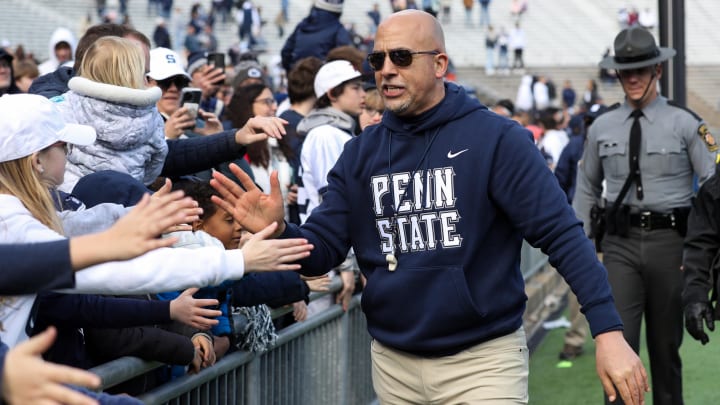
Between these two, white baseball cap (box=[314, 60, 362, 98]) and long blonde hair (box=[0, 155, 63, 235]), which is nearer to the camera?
long blonde hair (box=[0, 155, 63, 235])

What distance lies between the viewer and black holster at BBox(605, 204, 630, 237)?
23.4 feet

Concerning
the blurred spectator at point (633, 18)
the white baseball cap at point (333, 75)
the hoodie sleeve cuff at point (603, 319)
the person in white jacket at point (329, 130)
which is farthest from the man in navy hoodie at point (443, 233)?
the blurred spectator at point (633, 18)

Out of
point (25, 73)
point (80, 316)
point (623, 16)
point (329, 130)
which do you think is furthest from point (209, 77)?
point (623, 16)

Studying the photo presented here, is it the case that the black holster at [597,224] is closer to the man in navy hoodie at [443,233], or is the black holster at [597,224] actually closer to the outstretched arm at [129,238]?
the man in navy hoodie at [443,233]

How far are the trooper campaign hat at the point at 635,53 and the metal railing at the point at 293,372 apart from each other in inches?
90.6

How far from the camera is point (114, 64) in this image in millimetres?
4535

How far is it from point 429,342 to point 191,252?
49.4 inches

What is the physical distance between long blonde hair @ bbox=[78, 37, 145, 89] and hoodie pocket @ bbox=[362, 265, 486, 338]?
49.0 inches

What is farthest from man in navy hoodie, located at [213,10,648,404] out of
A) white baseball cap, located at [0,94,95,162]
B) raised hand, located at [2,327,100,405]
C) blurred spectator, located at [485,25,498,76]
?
blurred spectator, located at [485,25,498,76]

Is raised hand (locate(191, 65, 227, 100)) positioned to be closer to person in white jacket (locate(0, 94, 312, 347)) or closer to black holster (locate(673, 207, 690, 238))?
black holster (locate(673, 207, 690, 238))

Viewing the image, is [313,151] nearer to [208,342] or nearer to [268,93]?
[268,93]

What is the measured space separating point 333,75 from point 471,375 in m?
3.39

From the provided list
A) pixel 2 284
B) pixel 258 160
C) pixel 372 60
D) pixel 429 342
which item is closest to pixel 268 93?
pixel 258 160

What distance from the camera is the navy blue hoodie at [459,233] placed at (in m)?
4.16
